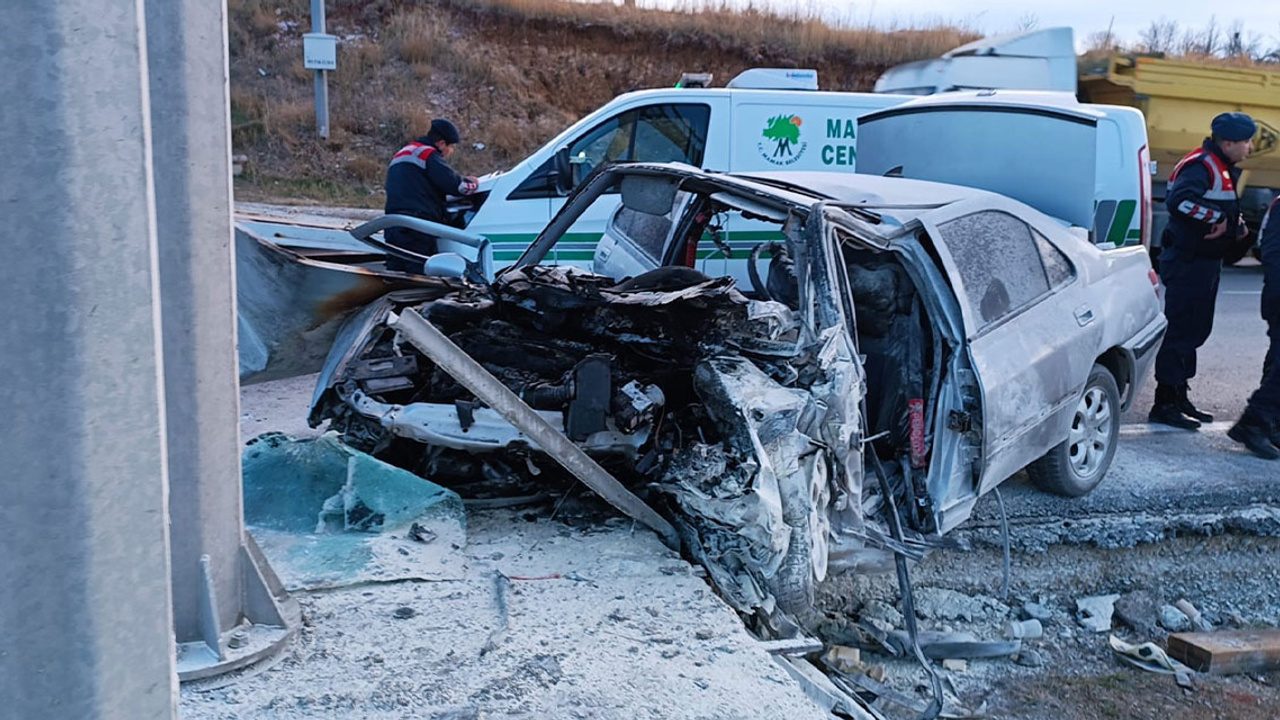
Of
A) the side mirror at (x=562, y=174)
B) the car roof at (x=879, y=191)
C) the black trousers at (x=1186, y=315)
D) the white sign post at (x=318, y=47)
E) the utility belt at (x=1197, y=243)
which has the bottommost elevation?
the black trousers at (x=1186, y=315)

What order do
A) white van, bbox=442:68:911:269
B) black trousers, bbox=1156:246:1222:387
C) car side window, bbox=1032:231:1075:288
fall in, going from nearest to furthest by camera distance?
1. car side window, bbox=1032:231:1075:288
2. black trousers, bbox=1156:246:1222:387
3. white van, bbox=442:68:911:269

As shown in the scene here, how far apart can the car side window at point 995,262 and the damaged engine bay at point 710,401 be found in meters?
0.25

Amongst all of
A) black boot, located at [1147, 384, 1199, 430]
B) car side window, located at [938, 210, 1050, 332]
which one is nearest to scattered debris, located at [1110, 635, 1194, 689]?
car side window, located at [938, 210, 1050, 332]

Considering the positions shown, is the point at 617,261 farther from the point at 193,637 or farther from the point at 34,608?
the point at 34,608

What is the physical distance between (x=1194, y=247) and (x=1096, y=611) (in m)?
3.15

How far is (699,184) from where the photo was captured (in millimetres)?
4516

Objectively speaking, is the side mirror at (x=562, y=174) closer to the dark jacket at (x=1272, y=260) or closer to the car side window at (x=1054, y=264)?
the car side window at (x=1054, y=264)

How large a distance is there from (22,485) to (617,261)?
437 centimetres

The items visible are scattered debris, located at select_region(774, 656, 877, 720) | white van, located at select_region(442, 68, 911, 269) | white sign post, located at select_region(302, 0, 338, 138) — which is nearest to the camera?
scattered debris, located at select_region(774, 656, 877, 720)

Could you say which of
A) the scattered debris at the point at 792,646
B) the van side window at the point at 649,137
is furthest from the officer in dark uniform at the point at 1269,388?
the scattered debris at the point at 792,646

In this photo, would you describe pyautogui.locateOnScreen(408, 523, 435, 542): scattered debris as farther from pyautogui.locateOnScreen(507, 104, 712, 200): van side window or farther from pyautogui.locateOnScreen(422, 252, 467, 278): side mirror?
pyautogui.locateOnScreen(507, 104, 712, 200): van side window

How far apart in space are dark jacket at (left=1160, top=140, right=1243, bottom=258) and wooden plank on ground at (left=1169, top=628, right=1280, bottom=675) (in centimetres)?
310

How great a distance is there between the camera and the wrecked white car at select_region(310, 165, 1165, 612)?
361cm

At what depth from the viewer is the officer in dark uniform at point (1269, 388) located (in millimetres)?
6156
